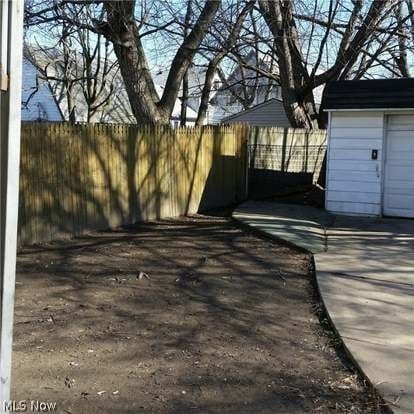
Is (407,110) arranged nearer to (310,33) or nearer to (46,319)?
(310,33)

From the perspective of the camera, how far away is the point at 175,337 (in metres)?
5.16

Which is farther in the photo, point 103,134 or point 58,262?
point 103,134

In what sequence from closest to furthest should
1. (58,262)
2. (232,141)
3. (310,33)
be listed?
(58,262) → (232,141) → (310,33)

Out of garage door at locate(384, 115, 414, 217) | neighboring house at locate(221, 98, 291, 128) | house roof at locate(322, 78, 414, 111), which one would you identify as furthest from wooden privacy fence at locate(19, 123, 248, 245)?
neighboring house at locate(221, 98, 291, 128)

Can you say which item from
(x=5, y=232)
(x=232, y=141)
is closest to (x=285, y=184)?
(x=232, y=141)

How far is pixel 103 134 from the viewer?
35.6 feet

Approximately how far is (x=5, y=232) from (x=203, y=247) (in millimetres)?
6754

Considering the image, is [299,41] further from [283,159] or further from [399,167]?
[399,167]

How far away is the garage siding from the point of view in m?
13.1

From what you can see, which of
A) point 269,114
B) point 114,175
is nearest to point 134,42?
point 114,175

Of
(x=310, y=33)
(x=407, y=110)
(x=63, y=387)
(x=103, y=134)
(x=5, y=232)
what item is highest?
(x=310, y=33)

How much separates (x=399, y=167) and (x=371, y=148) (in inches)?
28.7

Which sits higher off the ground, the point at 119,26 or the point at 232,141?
the point at 119,26

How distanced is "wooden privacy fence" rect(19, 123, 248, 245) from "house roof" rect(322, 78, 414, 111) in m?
3.14
